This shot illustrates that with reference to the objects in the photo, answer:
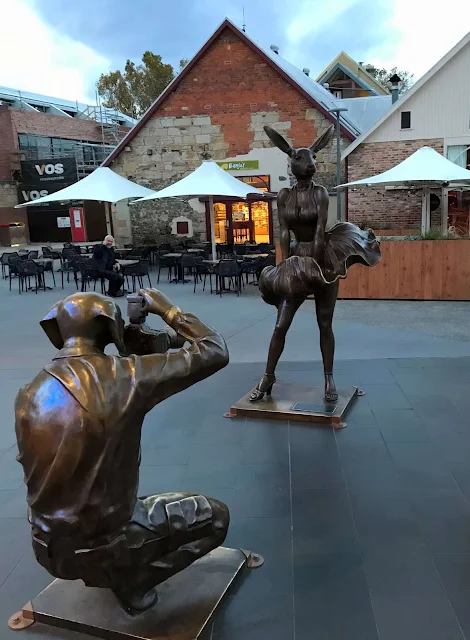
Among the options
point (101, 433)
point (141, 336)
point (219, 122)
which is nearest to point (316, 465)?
point (141, 336)

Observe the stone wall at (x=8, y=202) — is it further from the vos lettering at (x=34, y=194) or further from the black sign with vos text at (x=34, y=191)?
the vos lettering at (x=34, y=194)

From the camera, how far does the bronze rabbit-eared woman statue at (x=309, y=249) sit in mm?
4504

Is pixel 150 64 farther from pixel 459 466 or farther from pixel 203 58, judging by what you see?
pixel 459 466

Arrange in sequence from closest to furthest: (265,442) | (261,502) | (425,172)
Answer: (261,502)
(265,442)
(425,172)

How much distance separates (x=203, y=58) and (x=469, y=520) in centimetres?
1761

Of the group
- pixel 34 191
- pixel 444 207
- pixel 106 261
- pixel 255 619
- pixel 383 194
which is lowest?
pixel 255 619

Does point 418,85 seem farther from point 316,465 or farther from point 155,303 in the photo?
point 155,303

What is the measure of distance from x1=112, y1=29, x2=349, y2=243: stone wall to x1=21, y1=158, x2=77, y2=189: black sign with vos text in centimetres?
660

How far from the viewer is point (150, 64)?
137ft

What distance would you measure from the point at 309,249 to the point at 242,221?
14839 millimetres

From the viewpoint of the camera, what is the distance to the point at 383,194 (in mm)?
16875

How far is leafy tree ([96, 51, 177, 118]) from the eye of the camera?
137 feet

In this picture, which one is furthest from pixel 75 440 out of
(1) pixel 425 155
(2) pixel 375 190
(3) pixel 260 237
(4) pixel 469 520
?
(3) pixel 260 237

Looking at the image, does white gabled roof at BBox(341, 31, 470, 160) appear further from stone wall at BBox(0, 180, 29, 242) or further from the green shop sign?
stone wall at BBox(0, 180, 29, 242)
